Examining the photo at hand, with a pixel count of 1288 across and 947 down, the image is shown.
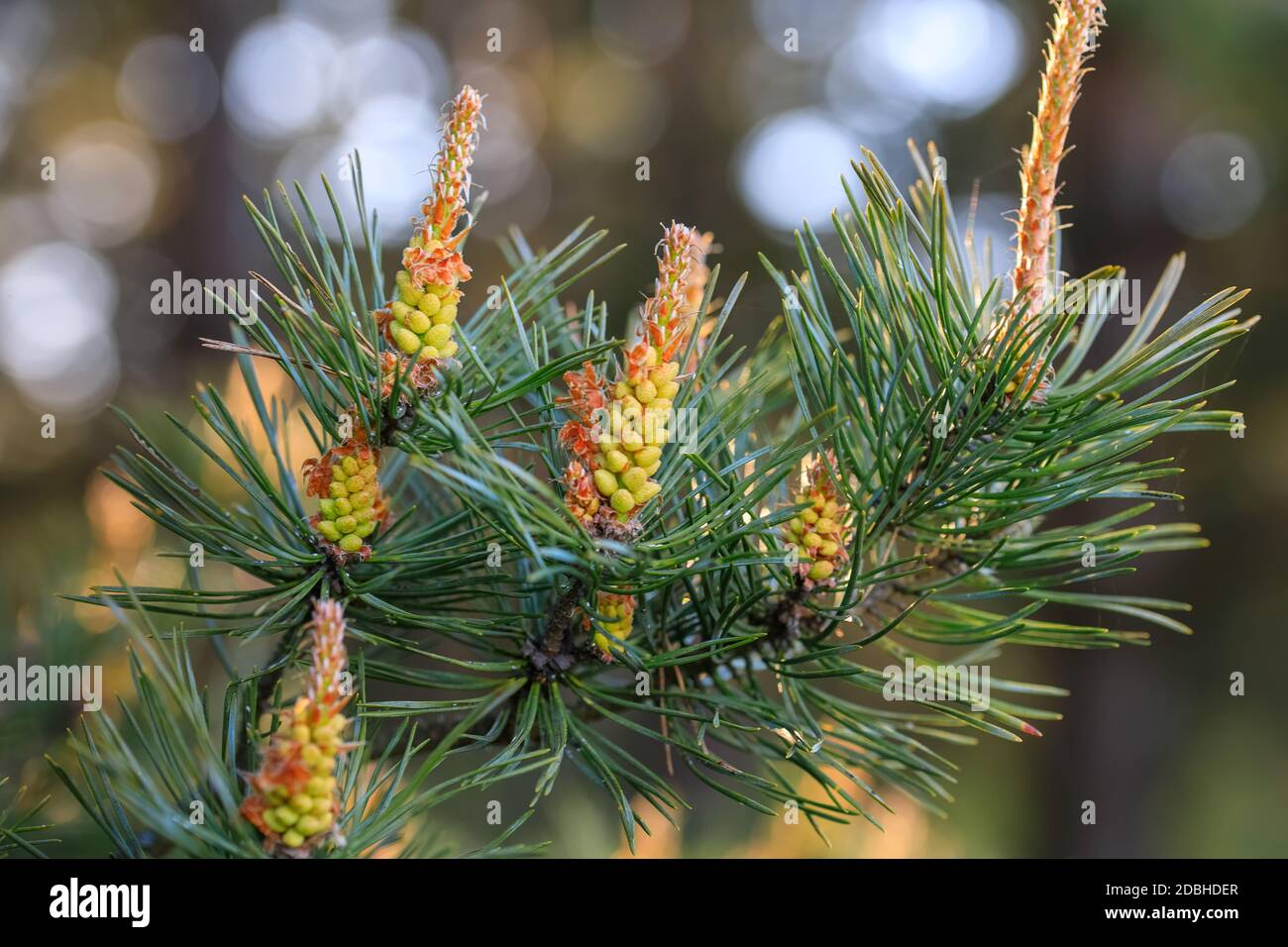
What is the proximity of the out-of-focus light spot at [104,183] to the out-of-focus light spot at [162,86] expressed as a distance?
7 cm

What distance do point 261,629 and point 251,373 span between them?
11cm

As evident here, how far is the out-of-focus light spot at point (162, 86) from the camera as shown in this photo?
82.0 inches

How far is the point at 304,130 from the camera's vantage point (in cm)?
226

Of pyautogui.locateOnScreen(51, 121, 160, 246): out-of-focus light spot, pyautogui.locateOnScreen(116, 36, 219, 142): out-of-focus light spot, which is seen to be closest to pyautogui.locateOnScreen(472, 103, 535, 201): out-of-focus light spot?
pyautogui.locateOnScreen(116, 36, 219, 142): out-of-focus light spot

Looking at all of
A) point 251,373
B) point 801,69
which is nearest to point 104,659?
point 251,373

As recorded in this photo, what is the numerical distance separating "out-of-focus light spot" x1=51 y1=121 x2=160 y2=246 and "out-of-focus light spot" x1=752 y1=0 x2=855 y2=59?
167cm

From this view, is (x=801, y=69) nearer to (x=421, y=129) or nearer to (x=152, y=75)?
(x=421, y=129)

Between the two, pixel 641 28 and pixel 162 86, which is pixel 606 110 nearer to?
pixel 641 28

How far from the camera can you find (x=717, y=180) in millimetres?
2340

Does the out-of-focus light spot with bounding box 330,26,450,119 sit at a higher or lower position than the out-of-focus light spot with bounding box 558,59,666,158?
higher

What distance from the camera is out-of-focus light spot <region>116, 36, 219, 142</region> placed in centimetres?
208

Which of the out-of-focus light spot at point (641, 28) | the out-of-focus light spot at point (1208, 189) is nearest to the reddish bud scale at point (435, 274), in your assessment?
the out-of-focus light spot at point (1208, 189)

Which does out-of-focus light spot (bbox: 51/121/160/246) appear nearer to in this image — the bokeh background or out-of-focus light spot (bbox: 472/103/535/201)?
the bokeh background

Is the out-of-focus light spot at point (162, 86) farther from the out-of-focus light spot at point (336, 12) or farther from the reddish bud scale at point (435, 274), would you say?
the reddish bud scale at point (435, 274)
